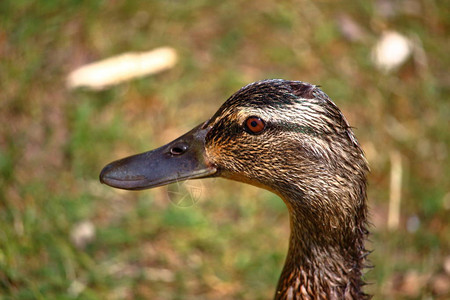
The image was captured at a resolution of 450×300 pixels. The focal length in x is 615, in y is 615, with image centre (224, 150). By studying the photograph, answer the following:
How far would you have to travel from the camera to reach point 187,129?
3.91m

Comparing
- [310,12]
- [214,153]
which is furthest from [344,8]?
[214,153]

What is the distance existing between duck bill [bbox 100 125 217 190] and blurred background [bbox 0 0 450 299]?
2.73 ft

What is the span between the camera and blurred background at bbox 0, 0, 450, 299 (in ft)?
10.5

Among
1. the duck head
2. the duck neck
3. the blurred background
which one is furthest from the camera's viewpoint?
the blurred background

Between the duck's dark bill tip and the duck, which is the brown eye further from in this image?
the duck's dark bill tip

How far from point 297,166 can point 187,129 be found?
1.89 meters

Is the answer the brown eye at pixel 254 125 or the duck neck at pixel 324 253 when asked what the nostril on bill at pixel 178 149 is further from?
the duck neck at pixel 324 253

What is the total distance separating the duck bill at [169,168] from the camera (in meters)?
2.21

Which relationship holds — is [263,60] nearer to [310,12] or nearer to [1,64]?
[310,12]

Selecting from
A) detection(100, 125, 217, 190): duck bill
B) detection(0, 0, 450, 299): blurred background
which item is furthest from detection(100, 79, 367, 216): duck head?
detection(0, 0, 450, 299): blurred background

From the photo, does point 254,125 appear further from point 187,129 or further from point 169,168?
point 187,129

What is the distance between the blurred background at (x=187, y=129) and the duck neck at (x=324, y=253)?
2.99ft

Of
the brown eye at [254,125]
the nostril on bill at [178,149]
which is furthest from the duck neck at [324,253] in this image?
the nostril on bill at [178,149]

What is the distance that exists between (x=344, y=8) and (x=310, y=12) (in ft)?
0.91
